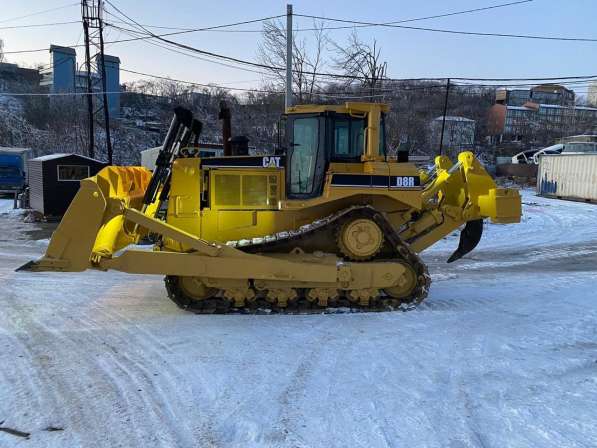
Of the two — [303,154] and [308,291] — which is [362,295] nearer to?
[308,291]

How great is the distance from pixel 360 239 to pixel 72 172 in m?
13.2

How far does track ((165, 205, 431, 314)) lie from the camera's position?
19.2 ft

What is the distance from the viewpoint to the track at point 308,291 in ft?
19.2

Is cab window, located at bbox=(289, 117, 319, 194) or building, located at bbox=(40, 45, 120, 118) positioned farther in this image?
building, located at bbox=(40, 45, 120, 118)

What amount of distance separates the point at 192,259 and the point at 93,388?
1.93 metres

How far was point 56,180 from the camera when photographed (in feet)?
50.6

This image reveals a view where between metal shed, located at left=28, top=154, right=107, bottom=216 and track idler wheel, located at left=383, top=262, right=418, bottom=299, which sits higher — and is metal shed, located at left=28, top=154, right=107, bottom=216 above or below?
above

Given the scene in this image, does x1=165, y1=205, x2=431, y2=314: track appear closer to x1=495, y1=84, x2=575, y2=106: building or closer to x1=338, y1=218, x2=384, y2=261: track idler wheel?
x1=338, y1=218, x2=384, y2=261: track idler wheel

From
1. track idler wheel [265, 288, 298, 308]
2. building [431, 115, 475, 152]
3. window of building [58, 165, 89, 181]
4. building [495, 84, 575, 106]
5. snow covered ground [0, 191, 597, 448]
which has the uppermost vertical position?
building [495, 84, 575, 106]

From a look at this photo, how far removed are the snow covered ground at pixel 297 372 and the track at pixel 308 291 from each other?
0.19 m

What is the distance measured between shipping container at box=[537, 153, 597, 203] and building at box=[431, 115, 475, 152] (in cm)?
2461

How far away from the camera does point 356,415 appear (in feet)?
11.5

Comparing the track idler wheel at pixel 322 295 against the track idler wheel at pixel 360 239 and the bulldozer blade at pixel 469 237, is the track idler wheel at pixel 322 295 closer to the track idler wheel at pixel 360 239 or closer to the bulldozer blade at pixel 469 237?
the track idler wheel at pixel 360 239

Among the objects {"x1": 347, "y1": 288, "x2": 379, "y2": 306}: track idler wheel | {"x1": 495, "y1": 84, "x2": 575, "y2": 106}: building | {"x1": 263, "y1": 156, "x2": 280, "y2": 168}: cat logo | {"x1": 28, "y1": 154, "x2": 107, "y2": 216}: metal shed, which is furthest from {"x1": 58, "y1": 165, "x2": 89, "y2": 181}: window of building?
{"x1": 495, "y1": 84, "x2": 575, "y2": 106}: building
